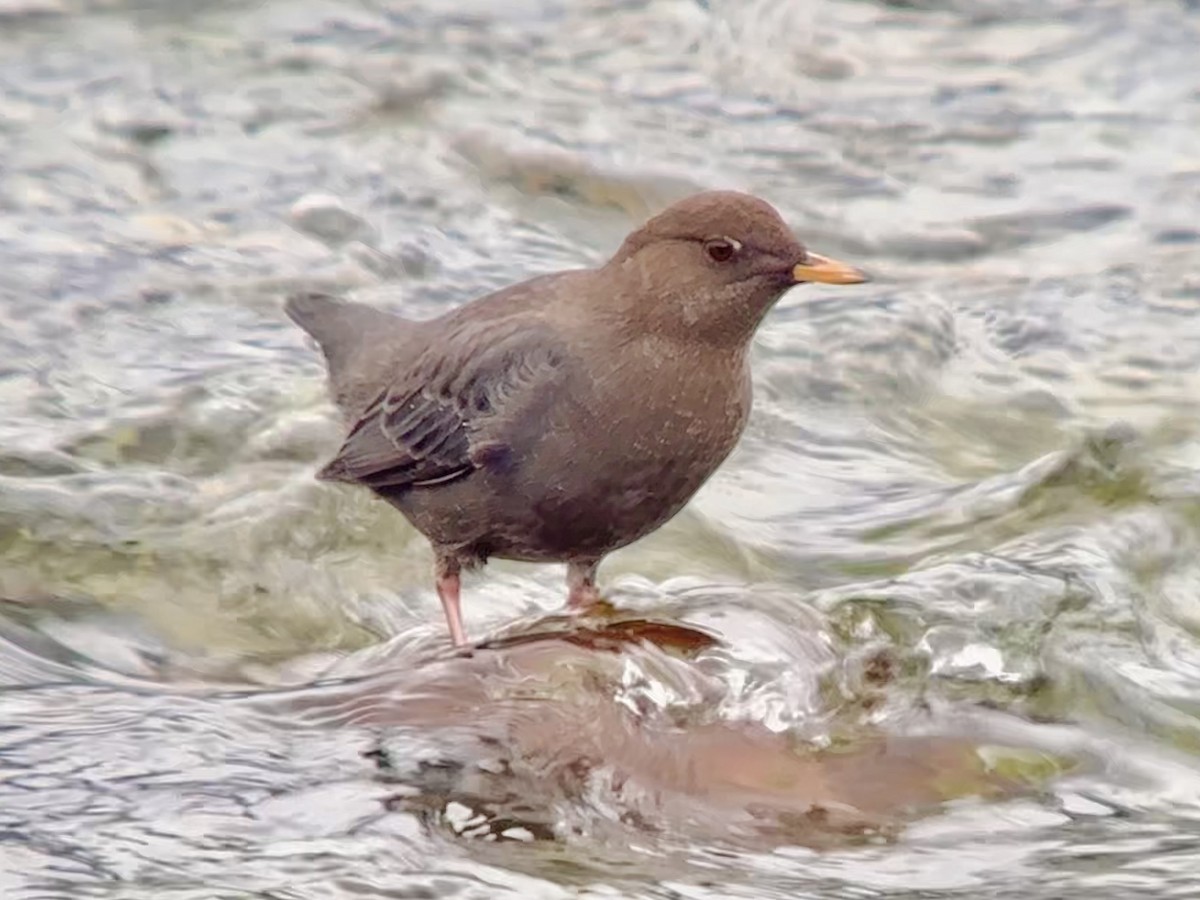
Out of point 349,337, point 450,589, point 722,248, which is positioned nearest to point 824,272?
point 722,248

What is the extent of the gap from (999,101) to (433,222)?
8.58ft

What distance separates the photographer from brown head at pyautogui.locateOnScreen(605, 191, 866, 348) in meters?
5.01

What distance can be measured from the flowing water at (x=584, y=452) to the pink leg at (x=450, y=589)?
0.25 ft

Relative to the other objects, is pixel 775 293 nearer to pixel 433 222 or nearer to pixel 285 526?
pixel 285 526

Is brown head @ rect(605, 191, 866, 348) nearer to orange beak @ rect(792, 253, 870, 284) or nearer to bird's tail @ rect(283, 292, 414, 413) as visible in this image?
orange beak @ rect(792, 253, 870, 284)

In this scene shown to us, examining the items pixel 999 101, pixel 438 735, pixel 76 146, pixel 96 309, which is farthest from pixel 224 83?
pixel 438 735

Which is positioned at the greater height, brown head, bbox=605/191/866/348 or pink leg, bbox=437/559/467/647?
brown head, bbox=605/191/866/348

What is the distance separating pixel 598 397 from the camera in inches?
199

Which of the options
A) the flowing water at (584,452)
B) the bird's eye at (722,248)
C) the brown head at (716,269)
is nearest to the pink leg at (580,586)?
the flowing water at (584,452)

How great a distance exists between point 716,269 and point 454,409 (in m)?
0.72

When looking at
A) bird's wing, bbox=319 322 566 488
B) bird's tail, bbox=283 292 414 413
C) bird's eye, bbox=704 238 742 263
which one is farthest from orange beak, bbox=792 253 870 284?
bird's tail, bbox=283 292 414 413

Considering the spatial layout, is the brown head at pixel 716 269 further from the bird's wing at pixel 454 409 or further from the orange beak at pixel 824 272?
the bird's wing at pixel 454 409

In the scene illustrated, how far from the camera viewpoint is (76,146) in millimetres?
8516

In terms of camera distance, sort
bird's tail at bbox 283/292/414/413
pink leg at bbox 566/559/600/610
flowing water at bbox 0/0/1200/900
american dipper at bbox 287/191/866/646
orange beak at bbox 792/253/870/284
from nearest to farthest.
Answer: flowing water at bbox 0/0/1200/900 → orange beak at bbox 792/253/870/284 → american dipper at bbox 287/191/866/646 → pink leg at bbox 566/559/600/610 → bird's tail at bbox 283/292/414/413
